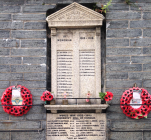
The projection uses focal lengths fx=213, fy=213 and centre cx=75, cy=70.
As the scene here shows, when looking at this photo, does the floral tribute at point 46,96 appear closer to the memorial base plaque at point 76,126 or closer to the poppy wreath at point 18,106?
the poppy wreath at point 18,106

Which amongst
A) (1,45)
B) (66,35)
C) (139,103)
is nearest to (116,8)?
(66,35)

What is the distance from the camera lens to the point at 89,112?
567cm

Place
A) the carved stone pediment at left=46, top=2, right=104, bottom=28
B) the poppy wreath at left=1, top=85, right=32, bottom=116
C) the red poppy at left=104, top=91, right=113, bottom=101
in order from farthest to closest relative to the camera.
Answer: the carved stone pediment at left=46, top=2, right=104, bottom=28, the poppy wreath at left=1, top=85, right=32, bottom=116, the red poppy at left=104, top=91, right=113, bottom=101

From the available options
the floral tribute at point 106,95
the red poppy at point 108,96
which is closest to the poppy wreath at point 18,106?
the floral tribute at point 106,95

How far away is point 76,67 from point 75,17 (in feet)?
4.45

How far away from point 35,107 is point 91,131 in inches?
63.3

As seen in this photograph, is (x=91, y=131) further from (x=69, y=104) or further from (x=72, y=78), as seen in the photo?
(x=72, y=78)

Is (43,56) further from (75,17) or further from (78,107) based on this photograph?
(78,107)

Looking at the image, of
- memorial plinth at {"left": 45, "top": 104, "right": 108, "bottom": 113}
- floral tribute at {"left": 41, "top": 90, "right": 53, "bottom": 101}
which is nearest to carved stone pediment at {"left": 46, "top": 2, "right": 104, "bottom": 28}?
floral tribute at {"left": 41, "top": 90, "right": 53, "bottom": 101}

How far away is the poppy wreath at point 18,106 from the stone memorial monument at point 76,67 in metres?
0.62

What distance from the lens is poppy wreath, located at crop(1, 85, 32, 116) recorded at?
18.1ft

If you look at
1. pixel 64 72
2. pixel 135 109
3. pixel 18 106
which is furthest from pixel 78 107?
pixel 18 106

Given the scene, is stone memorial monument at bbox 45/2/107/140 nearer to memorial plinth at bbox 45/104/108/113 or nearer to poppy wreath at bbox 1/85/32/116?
memorial plinth at bbox 45/104/108/113

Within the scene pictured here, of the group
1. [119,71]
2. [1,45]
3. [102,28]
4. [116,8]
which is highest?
[116,8]
